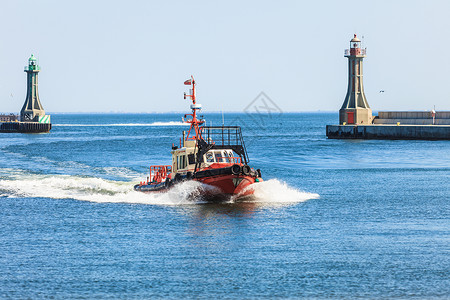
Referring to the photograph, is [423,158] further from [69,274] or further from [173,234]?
[69,274]

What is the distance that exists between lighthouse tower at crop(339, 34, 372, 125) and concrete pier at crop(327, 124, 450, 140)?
7.06ft

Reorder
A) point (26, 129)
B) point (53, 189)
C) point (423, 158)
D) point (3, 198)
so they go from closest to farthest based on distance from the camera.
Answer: point (3, 198) → point (53, 189) → point (423, 158) → point (26, 129)

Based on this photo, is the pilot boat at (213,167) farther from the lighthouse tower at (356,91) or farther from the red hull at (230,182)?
the lighthouse tower at (356,91)

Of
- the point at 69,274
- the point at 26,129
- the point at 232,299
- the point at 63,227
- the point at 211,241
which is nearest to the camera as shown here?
the point at 232,299

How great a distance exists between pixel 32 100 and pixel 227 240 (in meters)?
139

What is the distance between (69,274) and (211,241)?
6.95 meters

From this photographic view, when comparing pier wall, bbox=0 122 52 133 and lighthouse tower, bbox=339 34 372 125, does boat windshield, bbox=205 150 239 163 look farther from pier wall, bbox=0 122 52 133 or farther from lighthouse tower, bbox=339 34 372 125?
pier wall, bbox=0 122 52 133

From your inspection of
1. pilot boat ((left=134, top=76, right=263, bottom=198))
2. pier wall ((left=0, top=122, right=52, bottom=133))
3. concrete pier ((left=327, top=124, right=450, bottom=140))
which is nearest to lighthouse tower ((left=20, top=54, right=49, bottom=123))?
pier wall ((left=0, top=122, right=52, bottom=133))

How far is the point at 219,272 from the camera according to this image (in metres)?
24.2

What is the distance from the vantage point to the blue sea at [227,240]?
885 inches

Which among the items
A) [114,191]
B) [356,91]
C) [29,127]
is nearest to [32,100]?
[29,127]

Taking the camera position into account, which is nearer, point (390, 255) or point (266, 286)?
point (266, 286)

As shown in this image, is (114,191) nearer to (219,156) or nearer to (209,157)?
(209,157)

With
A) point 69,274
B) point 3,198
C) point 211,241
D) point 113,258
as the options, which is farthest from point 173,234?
point 3,198
